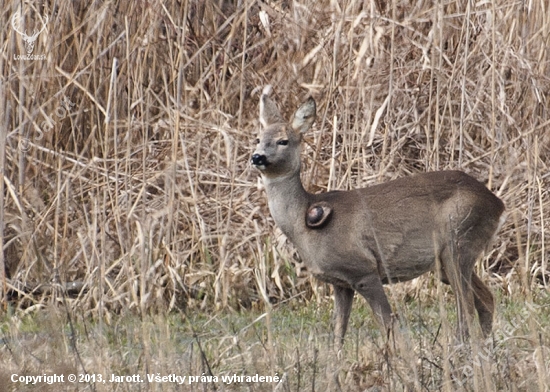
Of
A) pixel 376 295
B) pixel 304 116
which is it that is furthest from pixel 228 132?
pixel 376 295

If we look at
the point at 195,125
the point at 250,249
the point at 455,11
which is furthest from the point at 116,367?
the point at 455,11

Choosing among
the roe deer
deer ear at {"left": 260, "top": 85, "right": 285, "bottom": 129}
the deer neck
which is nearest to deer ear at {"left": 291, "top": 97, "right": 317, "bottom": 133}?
deer ear at {"left": 260, "top": 85, "right": 285, "bottom": 129}

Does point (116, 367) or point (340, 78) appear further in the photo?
point (340, 78)

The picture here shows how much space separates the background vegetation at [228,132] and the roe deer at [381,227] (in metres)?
0.94

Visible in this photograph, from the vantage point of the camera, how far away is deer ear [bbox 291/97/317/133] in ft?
19.5

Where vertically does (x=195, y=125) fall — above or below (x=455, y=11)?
below

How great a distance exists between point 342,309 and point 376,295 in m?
0.26

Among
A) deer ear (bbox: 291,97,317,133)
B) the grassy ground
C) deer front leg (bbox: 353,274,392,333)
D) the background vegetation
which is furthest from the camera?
the background vegetation

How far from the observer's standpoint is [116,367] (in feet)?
16.5

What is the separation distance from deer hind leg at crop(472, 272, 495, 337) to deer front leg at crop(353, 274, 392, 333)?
1.74 ft

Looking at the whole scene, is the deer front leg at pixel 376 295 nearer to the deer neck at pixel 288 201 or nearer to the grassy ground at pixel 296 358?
the grassy ground at pixel 296 358

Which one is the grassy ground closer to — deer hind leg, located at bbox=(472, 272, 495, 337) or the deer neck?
deer hind leg, located at bbox=(472, 272, 495, 337)

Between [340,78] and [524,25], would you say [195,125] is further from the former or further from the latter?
[524,25]

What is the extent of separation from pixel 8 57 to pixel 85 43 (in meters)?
0.52
